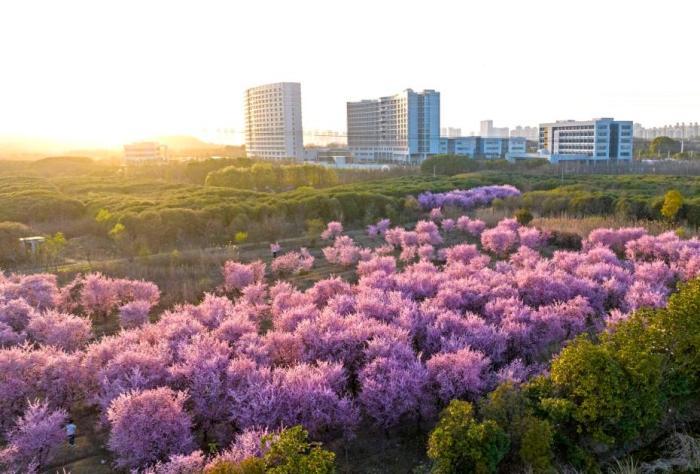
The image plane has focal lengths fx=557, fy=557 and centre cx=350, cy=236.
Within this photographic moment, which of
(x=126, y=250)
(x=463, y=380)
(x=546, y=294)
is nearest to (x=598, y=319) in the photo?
(x=546, y=294)

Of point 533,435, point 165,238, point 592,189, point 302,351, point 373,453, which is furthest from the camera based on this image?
point 592,189

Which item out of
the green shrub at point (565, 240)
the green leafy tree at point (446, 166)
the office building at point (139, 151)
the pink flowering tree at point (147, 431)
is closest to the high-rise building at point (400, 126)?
the green leafy tree at point (446, 166)

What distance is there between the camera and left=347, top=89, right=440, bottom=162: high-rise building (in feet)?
231

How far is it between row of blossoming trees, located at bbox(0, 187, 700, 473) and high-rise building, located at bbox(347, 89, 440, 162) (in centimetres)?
6100

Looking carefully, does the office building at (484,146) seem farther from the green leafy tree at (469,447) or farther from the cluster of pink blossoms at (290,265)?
the green leafy tree at (469,447)

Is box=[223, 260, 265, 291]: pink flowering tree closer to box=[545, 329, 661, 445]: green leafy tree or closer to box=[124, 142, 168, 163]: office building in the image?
box=[545, 329, 661, 445]: green leafy tree

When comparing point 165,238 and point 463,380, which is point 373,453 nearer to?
point 463,380

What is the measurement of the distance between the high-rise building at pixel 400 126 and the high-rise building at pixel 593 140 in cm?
1542

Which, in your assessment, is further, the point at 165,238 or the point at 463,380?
the point at 165,238

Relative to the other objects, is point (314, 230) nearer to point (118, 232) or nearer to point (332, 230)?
point (332, 230)

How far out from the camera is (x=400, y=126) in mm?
72562

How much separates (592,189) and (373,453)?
22.0m

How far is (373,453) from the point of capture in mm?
4914

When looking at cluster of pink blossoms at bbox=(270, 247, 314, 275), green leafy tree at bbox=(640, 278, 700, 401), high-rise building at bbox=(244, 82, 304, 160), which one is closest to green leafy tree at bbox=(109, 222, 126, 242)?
cluster of pink blossoms at bbox=(270, 247, 314, 275)
